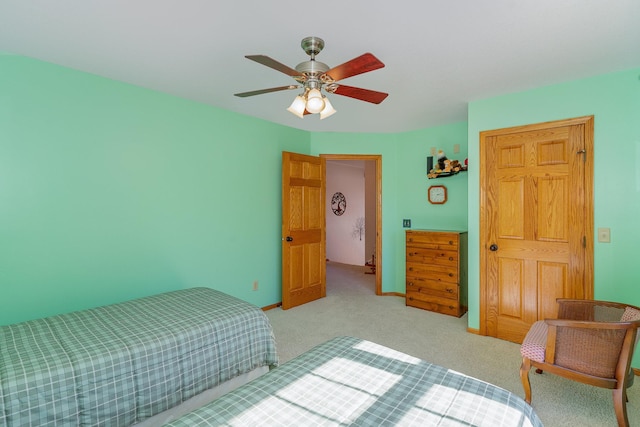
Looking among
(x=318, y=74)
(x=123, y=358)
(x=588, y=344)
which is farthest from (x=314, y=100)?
(x=588, y=344)

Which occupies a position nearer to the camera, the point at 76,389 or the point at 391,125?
the point at 76,389

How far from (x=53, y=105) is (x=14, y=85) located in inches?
9.0

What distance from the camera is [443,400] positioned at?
1.13 m

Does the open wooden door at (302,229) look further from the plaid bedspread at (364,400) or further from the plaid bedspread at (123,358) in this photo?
the plaid bedspread at (364,400)

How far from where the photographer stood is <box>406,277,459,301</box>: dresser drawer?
366 centimetres

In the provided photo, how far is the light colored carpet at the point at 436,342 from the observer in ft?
6.53

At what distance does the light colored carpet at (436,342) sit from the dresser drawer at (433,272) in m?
0.44

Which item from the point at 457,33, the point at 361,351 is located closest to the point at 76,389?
the point at 361,351

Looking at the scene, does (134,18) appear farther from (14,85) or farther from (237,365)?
(237,365)

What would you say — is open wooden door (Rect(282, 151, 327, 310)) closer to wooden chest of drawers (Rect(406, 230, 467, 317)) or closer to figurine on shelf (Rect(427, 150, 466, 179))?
wooden chest of drawers (Rect(406, 230, 467, 317))

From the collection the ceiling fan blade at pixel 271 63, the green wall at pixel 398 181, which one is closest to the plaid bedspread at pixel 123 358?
the ceiling fan blade at pixel 271 63

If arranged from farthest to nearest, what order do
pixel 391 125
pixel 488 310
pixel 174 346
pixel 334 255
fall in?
pixel 334 255 → pixel 391 125 → pixel 488 310 → pixel 174 346

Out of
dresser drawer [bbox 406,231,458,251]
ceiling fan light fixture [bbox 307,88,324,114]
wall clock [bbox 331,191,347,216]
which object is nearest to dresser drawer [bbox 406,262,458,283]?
dresser drawer [bbox 406,231,458,251]

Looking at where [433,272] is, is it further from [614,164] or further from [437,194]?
[614,164]
